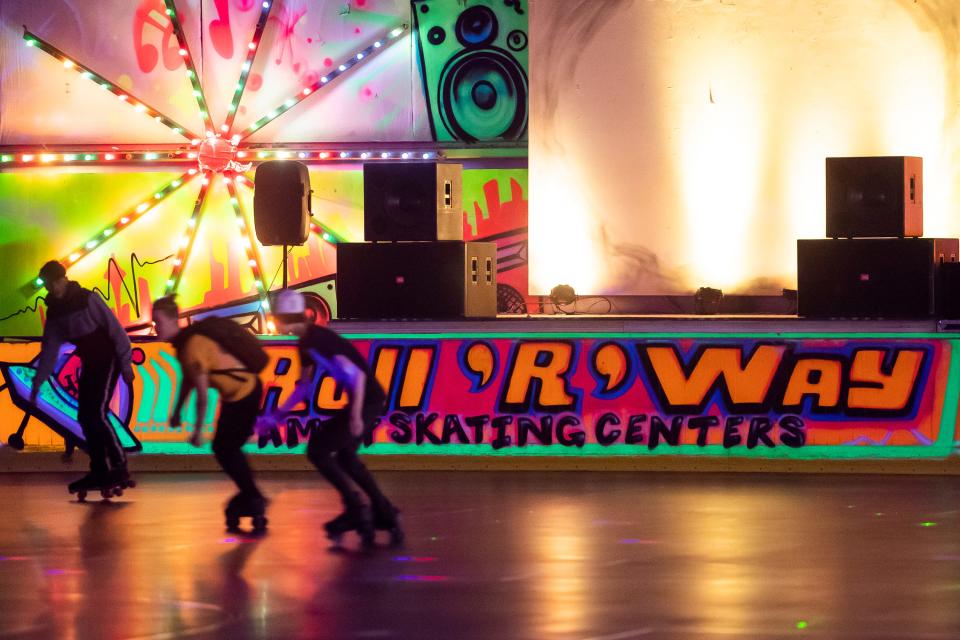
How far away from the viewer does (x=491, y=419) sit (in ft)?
40.5

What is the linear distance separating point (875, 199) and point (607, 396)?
2.52 meters

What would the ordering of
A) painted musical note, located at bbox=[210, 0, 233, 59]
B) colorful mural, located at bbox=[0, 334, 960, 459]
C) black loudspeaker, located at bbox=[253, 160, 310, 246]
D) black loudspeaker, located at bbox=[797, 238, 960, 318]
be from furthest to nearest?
painted musical note, located at bbox=[210, 0, 233, 59]
black loudspeaker, located at bbox=[253, 160, 310, 246]
black loudspeaker, located at bbox=[797, 238, 960, 318]
colorful mural, located at bbox=[0, 334, 960, 459]

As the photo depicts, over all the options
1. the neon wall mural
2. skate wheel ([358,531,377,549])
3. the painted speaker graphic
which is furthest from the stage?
the painted speaker graphic

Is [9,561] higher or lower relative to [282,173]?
lower

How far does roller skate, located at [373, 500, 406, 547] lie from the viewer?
8625 mm

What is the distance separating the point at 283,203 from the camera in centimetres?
1392

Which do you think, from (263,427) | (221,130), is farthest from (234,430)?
(221,130)

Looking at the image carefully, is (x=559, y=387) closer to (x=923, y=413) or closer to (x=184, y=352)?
(x=923, y=413)

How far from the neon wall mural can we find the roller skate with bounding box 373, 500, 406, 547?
27.0 feet

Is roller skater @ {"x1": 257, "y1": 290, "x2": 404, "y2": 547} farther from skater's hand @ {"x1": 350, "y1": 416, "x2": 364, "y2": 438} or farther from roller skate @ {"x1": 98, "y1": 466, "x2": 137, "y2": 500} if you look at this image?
roller skate @ {"x1": 98, "y1": 466, "x2": 137, "y2": 500}

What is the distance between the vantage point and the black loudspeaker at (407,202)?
12.8 metres

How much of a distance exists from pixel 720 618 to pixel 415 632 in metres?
1.18

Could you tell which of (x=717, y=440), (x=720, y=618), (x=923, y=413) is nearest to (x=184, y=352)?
(x=720, y=618)

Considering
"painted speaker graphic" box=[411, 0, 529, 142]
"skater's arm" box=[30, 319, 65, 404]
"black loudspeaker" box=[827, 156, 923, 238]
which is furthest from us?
"painted speaker graphic" box=[411, 0, 529, 142]
